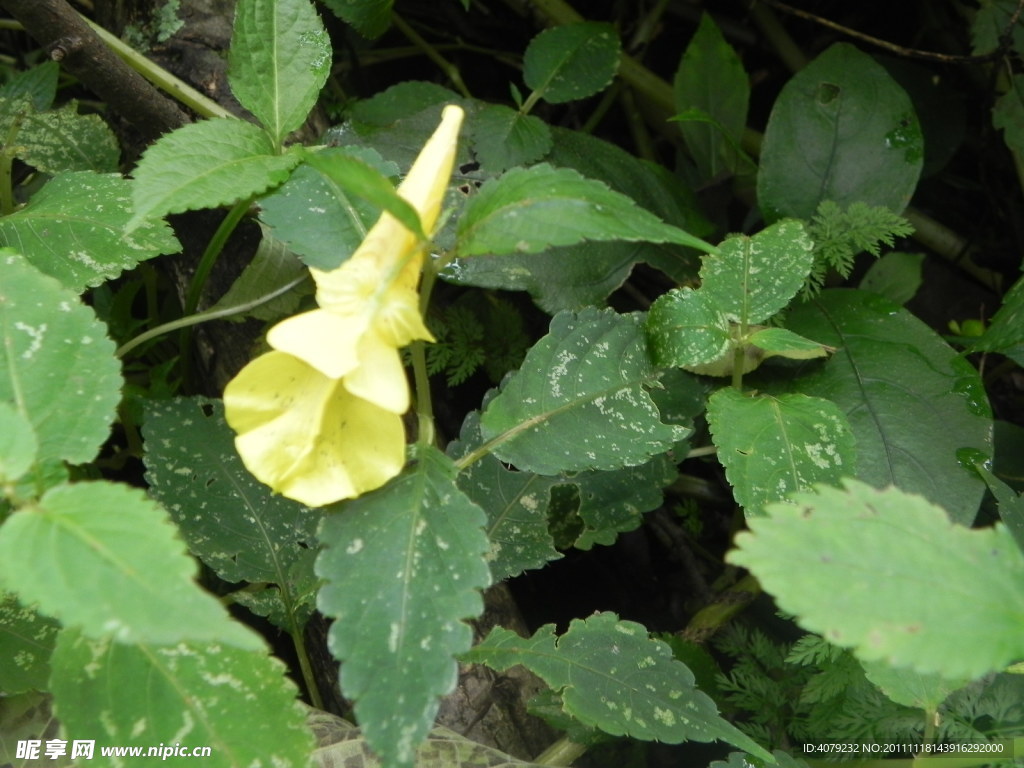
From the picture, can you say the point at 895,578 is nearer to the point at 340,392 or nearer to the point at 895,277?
the point at 340,392

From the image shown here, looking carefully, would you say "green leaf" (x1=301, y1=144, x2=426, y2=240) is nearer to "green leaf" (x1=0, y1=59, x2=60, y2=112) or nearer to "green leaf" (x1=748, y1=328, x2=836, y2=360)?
"green leaf" (x1=748, y1=328, x2=836, y2=360)

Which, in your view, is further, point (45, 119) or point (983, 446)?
point (45, 119)

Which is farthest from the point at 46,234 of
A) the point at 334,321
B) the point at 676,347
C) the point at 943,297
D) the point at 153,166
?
the point at 943,297

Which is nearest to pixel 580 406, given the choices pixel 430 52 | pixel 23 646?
pixel 23 646

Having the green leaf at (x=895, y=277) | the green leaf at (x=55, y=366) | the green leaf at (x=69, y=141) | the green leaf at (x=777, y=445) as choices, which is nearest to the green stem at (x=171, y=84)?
the green leaf at (x=69, y=141)

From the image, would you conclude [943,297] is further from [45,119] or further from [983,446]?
[45,119]

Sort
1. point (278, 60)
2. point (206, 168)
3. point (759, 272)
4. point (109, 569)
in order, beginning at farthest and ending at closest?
point (759, 272), point (278, 60), point (206, 168), point (109, 569)

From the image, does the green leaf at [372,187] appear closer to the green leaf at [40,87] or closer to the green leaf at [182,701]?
the green leaf at [182,701]
